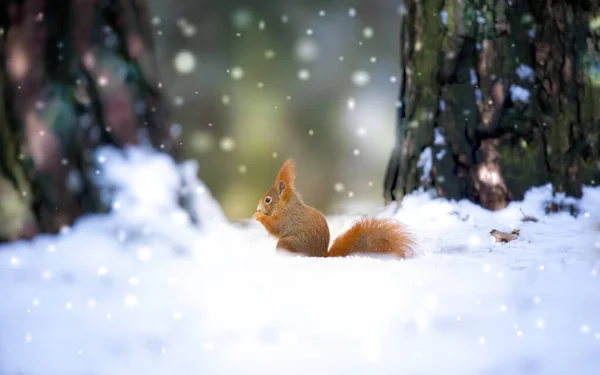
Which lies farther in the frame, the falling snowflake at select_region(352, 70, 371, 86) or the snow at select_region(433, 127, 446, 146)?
the falling snowflake at select_region(352, 70, 371, 86)

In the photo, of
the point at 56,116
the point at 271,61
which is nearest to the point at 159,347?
the point at 56,116

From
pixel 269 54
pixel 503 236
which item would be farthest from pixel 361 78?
pixel 503 236

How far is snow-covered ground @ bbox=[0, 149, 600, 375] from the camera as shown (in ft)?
3.24

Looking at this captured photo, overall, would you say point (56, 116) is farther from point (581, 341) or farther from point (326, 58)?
point (326, 58)

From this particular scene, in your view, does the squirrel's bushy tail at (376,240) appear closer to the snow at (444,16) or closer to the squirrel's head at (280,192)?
the squirrel's head at (280,192)

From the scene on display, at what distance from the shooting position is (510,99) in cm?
240

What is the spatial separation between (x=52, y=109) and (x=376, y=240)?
1.01m

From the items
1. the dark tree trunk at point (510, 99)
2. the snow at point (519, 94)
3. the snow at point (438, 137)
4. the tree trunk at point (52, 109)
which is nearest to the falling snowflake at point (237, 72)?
the dark tree trunk at point (510, 99)

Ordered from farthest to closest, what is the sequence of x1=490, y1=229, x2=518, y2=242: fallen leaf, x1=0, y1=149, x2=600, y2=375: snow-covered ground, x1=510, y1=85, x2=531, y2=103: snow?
x1=510, y1=85, x2=531, y2=103: snow, x1=490, y1=229, x2=518, y2=242: fallen leaf, x1=0, y1=149, x2=600, y2=375: snow-covered ground

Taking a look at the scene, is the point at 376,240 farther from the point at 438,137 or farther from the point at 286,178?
the point at 438,137

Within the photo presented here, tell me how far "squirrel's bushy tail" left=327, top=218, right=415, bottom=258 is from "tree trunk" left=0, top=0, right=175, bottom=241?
745 mm

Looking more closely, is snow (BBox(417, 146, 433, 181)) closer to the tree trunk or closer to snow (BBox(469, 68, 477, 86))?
snow (BBox(469, 68, 477, 86))

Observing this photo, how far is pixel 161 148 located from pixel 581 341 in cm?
128

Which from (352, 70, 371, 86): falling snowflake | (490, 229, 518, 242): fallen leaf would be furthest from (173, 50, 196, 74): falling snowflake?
(490, 229, 518, 242): fallen leaf
